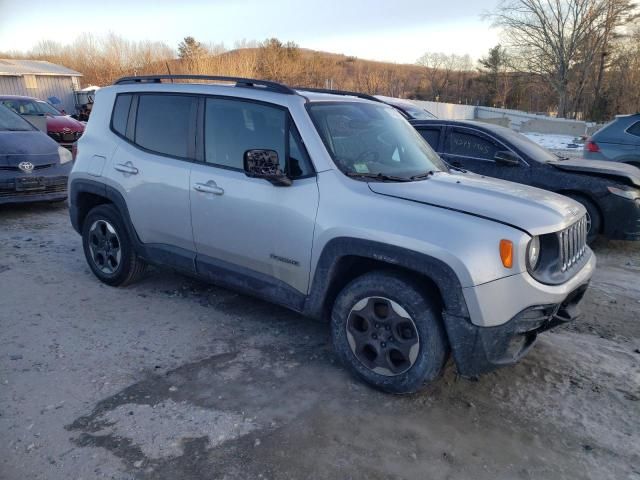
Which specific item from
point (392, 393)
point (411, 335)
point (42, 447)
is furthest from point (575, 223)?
point (42, 447)

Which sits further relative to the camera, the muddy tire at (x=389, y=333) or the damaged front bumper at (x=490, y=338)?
the muddy tire at (x=389, y=333)

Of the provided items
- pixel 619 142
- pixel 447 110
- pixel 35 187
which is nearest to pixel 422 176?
pixel 35 187

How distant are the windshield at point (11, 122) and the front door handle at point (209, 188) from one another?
597cm

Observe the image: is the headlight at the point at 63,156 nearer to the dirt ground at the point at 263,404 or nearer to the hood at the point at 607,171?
the dirt ground at the point at 263,404

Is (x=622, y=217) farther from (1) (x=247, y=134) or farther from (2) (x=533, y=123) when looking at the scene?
(2) (x=533, y=123)

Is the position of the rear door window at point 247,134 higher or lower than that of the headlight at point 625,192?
higher

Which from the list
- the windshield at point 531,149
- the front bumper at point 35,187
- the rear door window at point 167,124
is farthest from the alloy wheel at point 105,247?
the windshield at point 531,149

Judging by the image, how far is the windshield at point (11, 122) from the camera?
8.15 m

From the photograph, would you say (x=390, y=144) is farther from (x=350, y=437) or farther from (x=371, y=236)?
(x=350, y=437)

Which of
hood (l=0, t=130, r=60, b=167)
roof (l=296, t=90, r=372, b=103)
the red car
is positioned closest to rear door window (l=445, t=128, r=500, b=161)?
roof (l=296, t=90, r=372, b=103)

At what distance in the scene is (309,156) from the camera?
340 cm

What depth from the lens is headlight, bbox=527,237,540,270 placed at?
2.84 meters

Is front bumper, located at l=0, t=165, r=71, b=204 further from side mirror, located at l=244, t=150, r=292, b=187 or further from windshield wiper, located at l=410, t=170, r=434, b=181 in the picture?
A: windshield wiper, located at l=410, t=170, r=434, b=181

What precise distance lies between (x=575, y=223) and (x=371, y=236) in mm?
1464
